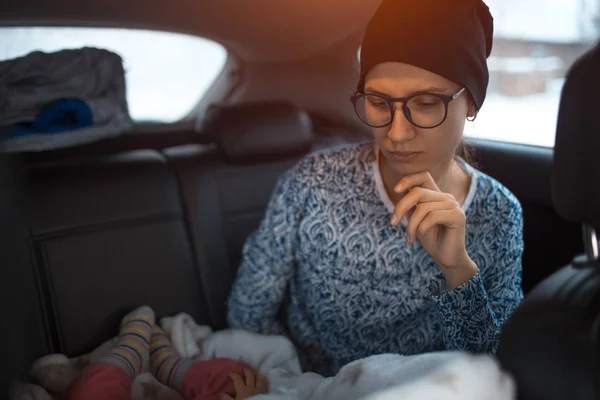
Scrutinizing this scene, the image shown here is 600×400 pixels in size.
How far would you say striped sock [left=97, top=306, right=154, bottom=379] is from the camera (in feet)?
3.50

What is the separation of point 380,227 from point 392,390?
0.60 metres

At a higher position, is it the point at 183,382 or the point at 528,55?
the point at 528,55

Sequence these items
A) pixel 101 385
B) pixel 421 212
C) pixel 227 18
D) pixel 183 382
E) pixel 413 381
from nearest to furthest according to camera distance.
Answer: pixel 413 381 → pixel 421 212 → pixel 101 385 → pixel 183 382 → pixel 227 18

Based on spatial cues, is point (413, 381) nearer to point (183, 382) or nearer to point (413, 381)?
point (413, 381)

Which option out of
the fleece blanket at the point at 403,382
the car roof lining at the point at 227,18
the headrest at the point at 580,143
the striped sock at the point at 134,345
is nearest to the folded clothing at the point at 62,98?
the car roof lining at the point at 227,18

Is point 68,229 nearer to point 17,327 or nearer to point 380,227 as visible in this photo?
point 17,327

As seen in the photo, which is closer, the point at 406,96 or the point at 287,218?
the point at 406,96

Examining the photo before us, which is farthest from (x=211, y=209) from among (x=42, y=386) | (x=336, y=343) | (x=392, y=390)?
(x=392, y=390)

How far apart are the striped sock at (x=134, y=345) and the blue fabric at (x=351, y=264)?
0.22 m

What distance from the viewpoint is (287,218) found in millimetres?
1184

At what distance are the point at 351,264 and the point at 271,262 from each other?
187 millimetres

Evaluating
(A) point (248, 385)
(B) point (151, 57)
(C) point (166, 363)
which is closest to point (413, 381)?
(A) point (248, 385)

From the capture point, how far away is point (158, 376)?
3.68ft

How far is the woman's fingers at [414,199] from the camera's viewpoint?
761mm
